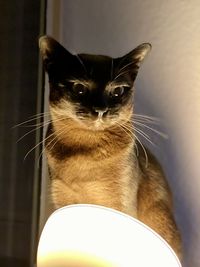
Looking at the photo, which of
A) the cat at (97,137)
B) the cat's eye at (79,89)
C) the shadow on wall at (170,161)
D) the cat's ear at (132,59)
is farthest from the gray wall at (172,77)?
the cat's eye at (79,89)

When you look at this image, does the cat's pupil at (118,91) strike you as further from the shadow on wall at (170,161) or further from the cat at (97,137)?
the shadow on wall at (170,161)

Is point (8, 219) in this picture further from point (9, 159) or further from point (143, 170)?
point (143, 170)

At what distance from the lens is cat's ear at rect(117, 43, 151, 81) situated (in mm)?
901

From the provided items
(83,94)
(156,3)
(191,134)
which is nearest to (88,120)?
(83,94)

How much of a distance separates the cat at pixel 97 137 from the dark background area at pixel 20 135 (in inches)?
10.2

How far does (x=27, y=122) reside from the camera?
1242 millimetres

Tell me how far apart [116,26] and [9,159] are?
448 millimetres

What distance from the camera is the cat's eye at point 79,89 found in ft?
2.88

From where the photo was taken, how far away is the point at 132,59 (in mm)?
913

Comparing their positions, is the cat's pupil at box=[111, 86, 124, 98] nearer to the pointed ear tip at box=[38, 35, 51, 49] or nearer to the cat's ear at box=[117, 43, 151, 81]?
the cat's ear at box=[117, 43, 151, 81]

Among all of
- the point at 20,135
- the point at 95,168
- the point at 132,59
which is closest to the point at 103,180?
the point at 95,168

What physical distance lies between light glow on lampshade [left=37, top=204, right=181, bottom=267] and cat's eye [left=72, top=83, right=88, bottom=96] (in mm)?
237

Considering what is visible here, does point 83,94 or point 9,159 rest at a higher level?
point 83,94

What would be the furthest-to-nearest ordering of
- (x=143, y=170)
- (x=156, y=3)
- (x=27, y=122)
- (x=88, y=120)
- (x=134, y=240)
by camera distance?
(x=27, y=122)
(x=156, y=3)
(x=143, y=170)
(x=88, y=120)
(x=134, y=240)
